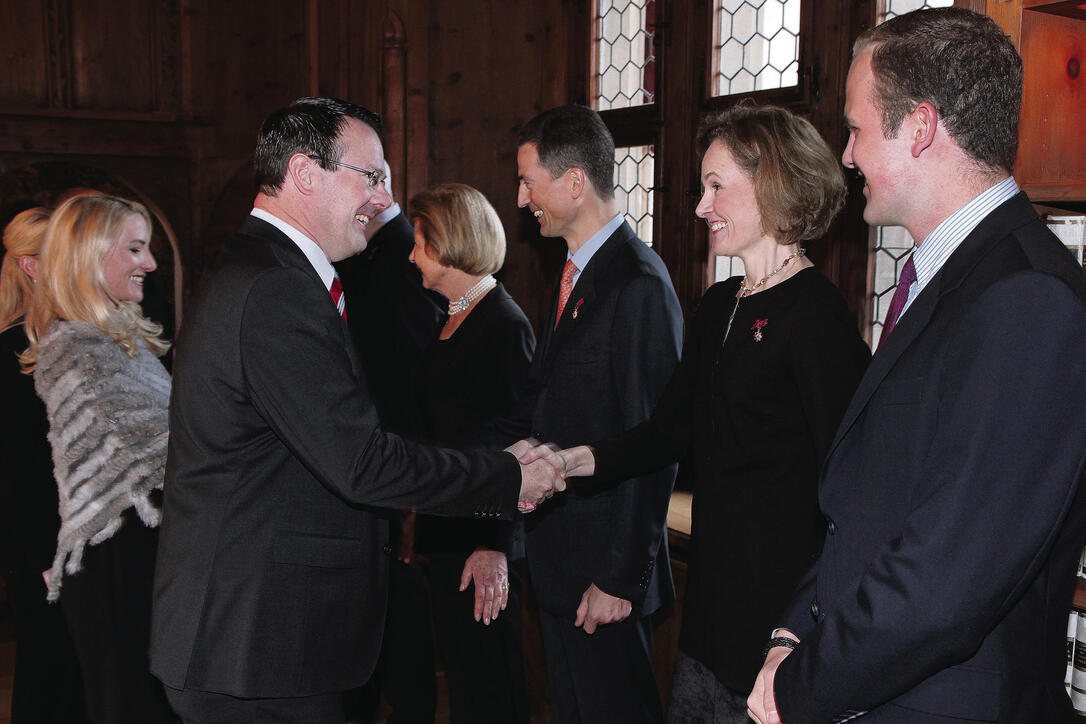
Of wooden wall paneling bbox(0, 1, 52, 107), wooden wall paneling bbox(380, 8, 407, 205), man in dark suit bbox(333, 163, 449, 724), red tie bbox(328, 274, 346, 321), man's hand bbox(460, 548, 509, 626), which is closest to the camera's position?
red tie bbox(328, 274, 346, 321)

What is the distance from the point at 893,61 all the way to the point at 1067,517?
2.25 ft

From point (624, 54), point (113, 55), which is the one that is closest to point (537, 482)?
point (624, 54)

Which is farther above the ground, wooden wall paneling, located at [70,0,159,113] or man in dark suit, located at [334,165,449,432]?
wooden wall paneling, located at [70,0,159,113]

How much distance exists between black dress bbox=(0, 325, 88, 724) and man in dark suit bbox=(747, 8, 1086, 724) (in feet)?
7.80

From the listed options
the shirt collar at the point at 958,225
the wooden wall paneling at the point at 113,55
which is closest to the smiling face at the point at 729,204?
the shirt collar at the point at 958,225

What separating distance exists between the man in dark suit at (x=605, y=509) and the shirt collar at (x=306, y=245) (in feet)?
2.51

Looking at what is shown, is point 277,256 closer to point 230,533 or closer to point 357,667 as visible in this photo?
point 230,533

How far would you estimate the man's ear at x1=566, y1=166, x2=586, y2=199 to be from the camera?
277cm

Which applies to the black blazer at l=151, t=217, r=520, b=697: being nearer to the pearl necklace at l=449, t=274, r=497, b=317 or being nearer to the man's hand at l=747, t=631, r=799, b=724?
the man's hand at l=747, t=631, r=799, b=724

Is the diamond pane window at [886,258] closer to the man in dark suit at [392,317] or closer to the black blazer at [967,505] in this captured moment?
the man in dark suit at [392,317]

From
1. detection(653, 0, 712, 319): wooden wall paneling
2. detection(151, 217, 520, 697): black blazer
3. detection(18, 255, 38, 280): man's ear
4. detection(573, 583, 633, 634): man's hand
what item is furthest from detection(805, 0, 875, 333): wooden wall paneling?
detection(18, 255, 38, 280): man's ear

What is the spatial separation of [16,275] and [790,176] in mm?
2418

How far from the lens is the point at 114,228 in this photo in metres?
2.92

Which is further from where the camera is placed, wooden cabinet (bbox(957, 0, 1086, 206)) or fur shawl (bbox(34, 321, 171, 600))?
fur shawl (bbox(34, 321, 171, 600))
